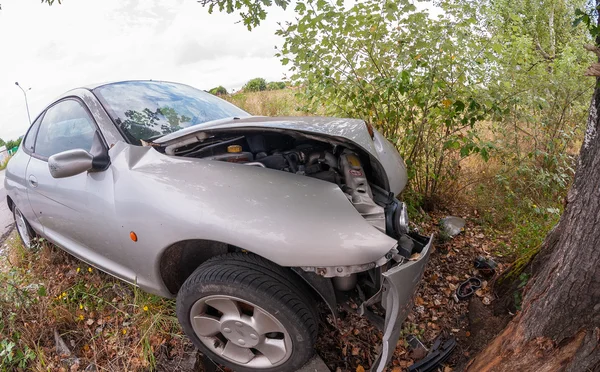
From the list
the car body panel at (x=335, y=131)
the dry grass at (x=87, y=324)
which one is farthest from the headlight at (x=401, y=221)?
the dry grass at (x=87, y=324)

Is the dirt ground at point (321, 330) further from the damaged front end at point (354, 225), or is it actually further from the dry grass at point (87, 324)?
the damaged front end at point (354, 225)

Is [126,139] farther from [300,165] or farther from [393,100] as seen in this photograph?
[393,100]

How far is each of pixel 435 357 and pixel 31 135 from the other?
3.60m

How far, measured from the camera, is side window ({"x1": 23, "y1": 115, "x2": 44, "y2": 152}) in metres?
2.95

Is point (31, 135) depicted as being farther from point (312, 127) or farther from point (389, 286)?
point (389, 286)

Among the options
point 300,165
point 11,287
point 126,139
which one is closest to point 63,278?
point 11,287

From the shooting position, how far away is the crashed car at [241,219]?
152cm

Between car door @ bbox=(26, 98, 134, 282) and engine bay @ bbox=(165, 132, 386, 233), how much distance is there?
1.86ft

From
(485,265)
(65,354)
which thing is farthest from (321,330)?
(65,354)

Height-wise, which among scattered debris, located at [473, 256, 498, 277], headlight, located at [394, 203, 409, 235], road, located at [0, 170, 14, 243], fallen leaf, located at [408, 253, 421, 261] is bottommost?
road, located at [0, 170, 14, 243]

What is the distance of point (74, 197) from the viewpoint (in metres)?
2.17

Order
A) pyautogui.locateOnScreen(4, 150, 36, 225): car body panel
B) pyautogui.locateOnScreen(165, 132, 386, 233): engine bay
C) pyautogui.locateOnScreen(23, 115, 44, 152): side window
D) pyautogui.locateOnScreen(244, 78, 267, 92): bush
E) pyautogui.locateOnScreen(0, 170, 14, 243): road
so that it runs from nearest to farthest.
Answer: pyautogui.locateOnScreen(165, 132, 386, 233): engine bay
pyautogui.locateOnScreen(4, 150, 36, 225): car body panel
pyautogui.locateOnScreen(23, 115, 44, 152): side window
pyautogui.locateOnScreen(0, 170, 14, 243): road
pyautogui.locateOnScreen(244, 78, 267, 92): bush

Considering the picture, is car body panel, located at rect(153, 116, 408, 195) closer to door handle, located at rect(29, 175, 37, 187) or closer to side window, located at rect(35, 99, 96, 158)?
side window, located at rect(35, 99, 96, 158)

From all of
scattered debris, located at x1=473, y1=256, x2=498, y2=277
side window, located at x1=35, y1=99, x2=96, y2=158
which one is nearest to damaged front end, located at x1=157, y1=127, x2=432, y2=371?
side window, located at x1=35, y1=99, x2=96, y2=158
